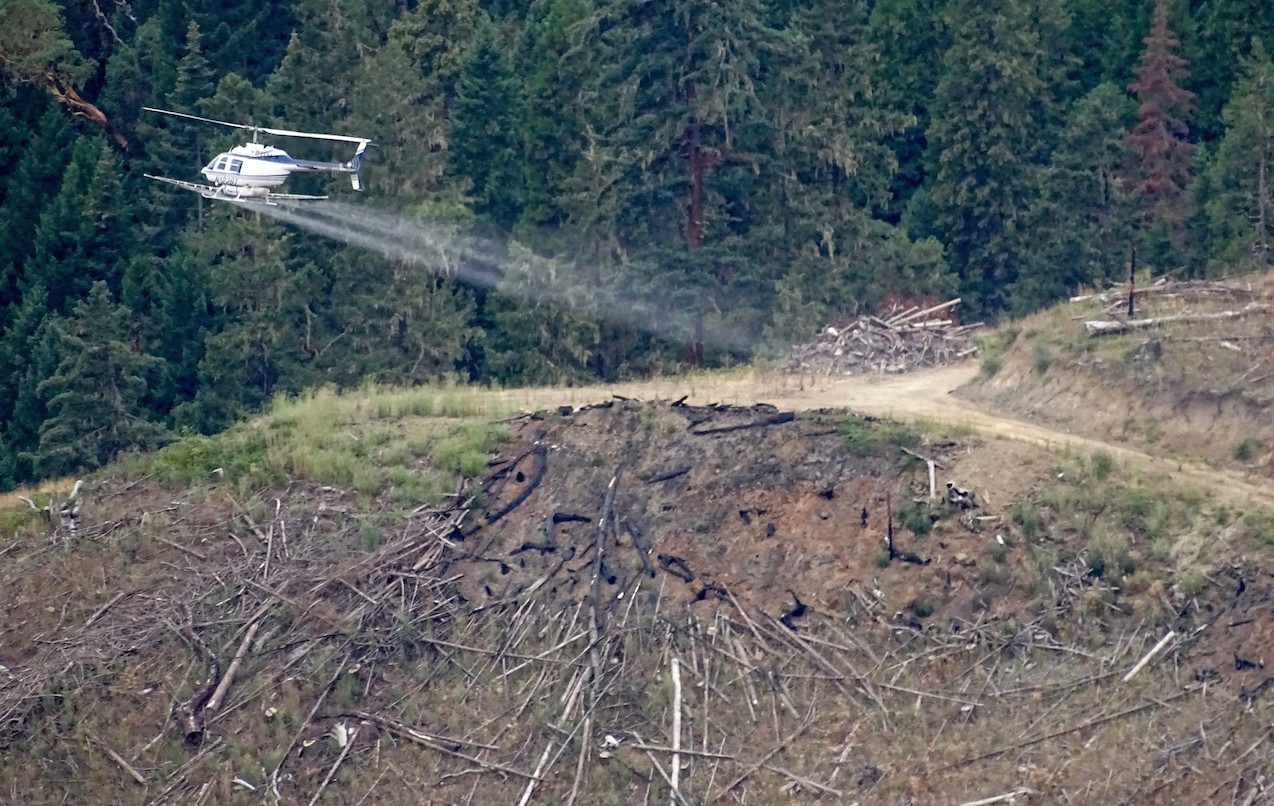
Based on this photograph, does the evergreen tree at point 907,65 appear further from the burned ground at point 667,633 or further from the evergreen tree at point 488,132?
the burned ground at point 667,633

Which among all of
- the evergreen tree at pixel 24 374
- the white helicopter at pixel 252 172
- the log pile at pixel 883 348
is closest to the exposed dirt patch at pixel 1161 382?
the log pile at pixel 883 348

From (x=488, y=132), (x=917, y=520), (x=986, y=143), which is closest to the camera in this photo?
(x=917, y=520)

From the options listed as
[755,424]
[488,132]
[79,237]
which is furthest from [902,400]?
[79,237]

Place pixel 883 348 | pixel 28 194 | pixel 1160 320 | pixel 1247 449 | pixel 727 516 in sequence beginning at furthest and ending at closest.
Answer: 1. pixel 28 194
2. pixel 883 348
3. pixel 1160 320
4. pixel 727 516
5. pixel 1247 449

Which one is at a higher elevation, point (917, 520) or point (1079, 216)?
point (1079, 216)

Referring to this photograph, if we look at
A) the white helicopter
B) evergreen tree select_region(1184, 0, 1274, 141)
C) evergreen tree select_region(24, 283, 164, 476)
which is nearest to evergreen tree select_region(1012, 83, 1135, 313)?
evergreen tree select_region(1184, 0, 1274, 141)

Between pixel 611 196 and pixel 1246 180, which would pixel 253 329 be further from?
pixel 1246 180
